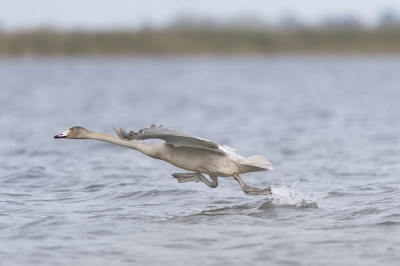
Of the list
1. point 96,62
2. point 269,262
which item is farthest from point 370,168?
point 96,62

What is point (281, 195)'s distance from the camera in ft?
31.6

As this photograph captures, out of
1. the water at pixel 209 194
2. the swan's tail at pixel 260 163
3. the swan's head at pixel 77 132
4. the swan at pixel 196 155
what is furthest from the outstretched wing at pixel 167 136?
the swan's head at pixel 77 132

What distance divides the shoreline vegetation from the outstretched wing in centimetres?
5569

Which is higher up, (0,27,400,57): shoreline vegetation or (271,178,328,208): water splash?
(0,27,400,57): shoreline vegetation

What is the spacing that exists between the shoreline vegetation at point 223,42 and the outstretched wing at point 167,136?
183ft

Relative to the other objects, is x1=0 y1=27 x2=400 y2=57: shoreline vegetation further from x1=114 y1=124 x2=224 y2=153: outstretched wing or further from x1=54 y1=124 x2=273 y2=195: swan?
x1=114 y1=124 x2=224 y2=153: outstretched wing

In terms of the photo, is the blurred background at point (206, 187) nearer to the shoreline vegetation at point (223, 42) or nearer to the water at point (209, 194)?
the water at point (209, 194)

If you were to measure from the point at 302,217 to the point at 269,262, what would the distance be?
196 centimetres

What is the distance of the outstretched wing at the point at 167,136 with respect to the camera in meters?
8.35

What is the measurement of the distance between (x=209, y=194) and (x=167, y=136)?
2207 millimetres

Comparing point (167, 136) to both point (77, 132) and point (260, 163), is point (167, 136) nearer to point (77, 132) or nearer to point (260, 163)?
point (260, 163)

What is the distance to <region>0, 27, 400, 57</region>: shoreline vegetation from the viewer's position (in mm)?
64125

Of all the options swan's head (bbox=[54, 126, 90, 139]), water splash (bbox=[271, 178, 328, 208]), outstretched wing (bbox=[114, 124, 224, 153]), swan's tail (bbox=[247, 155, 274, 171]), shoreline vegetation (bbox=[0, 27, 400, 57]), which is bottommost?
water splash (bbox=[271, 178, 328, 208])

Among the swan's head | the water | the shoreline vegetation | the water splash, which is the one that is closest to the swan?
the swan's head
